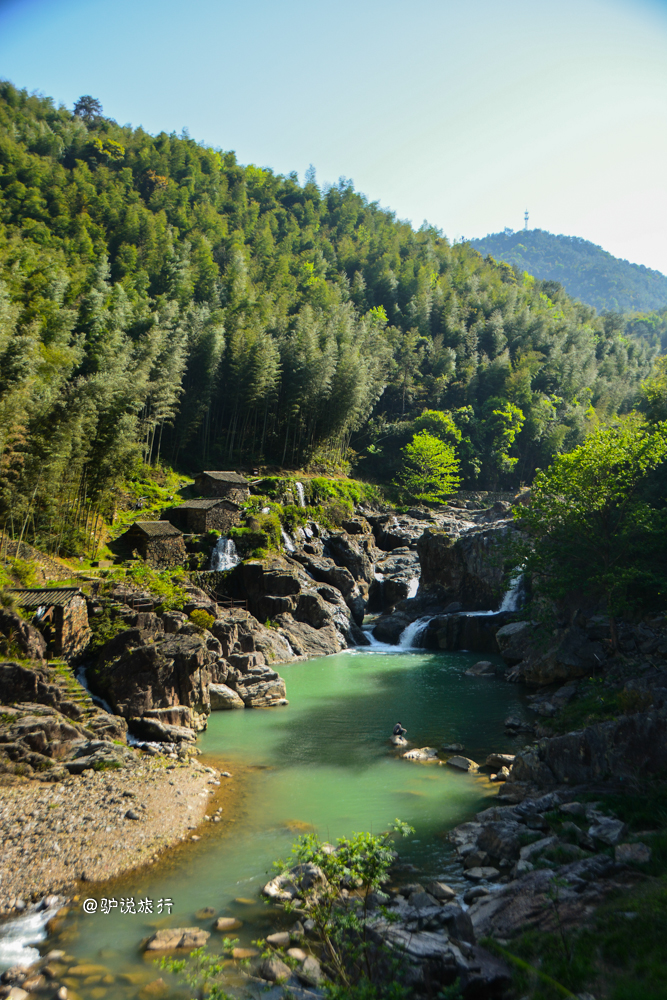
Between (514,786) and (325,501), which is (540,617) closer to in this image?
(514,786)

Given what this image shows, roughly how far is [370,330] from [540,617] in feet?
230

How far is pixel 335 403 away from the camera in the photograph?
6172 cm

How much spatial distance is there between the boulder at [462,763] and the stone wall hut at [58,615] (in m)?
14.5

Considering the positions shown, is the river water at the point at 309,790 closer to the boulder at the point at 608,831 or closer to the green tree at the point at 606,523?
Result: the boulder at the point at 608,831

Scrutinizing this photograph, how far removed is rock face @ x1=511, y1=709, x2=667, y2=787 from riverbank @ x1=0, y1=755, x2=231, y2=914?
847 cm

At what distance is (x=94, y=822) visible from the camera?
13414 mm

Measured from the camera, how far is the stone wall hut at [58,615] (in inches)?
851

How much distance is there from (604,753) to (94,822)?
1212cm

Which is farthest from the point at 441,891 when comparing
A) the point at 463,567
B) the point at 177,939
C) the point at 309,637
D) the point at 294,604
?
the point at 463,567

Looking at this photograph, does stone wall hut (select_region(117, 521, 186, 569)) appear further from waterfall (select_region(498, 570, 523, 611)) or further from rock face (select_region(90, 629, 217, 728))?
waterfall (select_region(498, 570, 523, 611))

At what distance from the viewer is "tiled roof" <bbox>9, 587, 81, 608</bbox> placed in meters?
21.8

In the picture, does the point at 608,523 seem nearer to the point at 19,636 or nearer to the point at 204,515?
the point at 19,636

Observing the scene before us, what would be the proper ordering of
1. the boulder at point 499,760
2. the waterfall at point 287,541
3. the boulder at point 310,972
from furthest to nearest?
1. the waterfall at point 287,541
2. the boulder at point 499,760
3. the boulder at point 310,972

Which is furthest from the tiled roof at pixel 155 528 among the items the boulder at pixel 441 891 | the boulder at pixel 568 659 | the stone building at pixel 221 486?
the boulder at pixel 441 891
